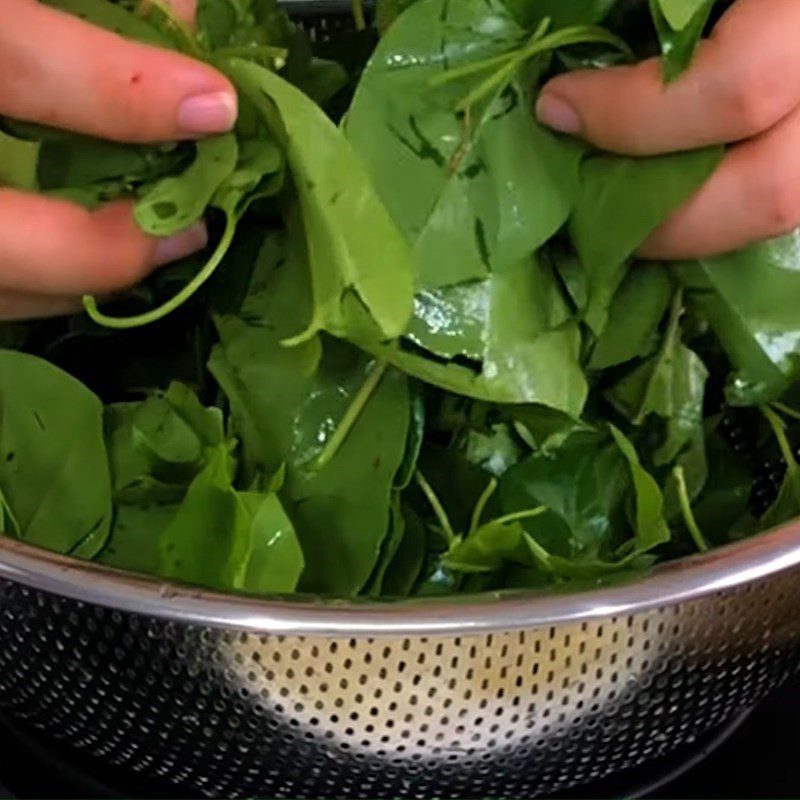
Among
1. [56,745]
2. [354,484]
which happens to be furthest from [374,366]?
[56,745]

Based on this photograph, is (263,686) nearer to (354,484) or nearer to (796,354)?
(354,484)

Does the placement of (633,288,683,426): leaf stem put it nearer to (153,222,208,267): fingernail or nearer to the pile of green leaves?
the pile of green leaves

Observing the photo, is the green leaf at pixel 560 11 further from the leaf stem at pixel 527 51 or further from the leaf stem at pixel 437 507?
the leaf stem at pixel 437 507

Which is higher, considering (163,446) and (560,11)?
(560,11)

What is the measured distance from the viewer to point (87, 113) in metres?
0.36

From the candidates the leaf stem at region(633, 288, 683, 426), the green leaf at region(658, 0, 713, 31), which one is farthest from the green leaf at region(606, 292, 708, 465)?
the green leaf at region(658, 0, 713, 31)

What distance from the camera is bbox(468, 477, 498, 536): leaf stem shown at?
1.35ft

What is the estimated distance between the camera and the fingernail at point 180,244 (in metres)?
0.39

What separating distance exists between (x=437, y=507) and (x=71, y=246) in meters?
0.13

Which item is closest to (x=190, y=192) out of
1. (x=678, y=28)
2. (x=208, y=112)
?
(x=208, y=112)

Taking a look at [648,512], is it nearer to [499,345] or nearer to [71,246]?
[499,345]

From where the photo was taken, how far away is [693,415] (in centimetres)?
44

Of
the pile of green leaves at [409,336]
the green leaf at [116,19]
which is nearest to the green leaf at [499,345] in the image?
the pile of green leaves at [409,336]

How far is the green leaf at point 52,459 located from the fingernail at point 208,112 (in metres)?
0.09
